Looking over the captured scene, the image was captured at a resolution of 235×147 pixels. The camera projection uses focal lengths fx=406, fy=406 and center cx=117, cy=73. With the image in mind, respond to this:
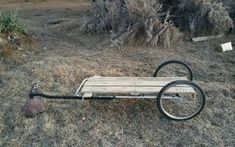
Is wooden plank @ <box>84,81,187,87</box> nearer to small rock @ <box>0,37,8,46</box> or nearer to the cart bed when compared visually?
the cart bed

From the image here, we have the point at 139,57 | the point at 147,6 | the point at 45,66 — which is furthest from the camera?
the point at 147,6

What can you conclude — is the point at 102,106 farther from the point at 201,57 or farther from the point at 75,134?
the point at 201,57

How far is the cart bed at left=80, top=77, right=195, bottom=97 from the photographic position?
419 centimetres

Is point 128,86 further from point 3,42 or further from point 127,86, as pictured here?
point 3,42

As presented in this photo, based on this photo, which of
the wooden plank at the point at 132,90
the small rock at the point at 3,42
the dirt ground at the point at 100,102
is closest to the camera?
the dirt ground at the point at 100,102

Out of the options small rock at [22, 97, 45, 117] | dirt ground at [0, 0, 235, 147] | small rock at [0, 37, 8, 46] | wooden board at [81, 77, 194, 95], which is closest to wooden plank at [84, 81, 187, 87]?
wooden board at [81, 77, 194, 95]

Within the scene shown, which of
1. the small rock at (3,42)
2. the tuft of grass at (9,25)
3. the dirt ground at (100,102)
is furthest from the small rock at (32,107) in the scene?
the tuft of grass at (9,25)

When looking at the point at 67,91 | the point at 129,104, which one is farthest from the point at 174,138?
the point at 67,91

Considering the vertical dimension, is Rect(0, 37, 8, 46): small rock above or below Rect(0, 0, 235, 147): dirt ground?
above

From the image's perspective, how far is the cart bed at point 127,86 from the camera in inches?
165

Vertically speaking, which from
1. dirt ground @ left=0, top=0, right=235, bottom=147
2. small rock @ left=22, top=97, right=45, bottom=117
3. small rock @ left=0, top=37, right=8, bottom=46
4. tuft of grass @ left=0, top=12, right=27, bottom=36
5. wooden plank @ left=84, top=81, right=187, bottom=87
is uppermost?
tuft of grass @ left=0, top=12, right=27, bottom=36

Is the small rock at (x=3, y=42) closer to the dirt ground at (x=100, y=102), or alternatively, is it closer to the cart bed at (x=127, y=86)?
the dirt ground at (x=100, y=102)

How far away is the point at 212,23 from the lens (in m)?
6.88

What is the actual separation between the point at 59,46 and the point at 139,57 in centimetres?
142
